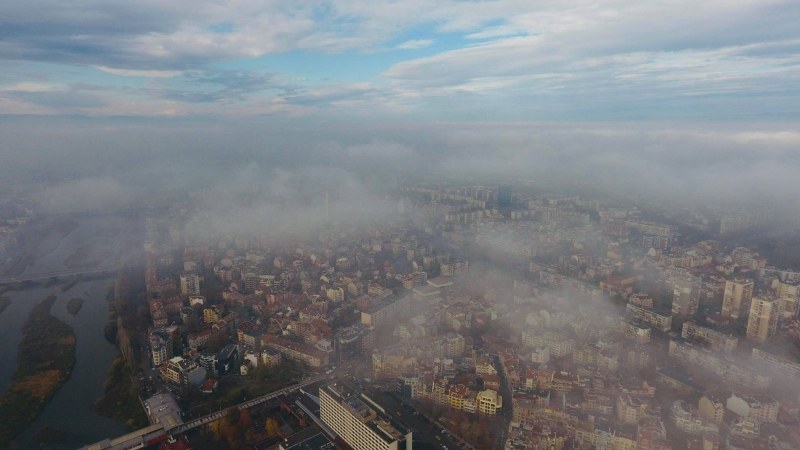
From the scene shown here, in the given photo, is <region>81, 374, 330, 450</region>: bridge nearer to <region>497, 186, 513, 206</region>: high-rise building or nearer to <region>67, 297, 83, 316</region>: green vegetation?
<region>67, 297, 83, 316</region>: green vegetation

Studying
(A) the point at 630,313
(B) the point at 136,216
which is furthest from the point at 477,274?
(B) the point at 136,216

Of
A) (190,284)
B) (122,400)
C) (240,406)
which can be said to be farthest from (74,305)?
(240,406)

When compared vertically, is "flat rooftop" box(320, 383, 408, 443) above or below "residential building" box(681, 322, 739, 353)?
above

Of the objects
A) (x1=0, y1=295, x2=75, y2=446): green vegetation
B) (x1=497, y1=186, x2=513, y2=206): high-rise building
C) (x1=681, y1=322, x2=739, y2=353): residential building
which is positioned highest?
(x1=497, y1=186, x2=513, y2=206): high-rise building

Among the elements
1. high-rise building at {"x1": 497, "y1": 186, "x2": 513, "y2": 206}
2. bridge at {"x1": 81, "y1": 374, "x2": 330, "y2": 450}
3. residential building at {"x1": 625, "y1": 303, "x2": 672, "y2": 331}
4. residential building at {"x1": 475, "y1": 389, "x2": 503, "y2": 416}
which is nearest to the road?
bridge at {"x1": 81, "y1": 374, "x2": 330, "y2": 450}

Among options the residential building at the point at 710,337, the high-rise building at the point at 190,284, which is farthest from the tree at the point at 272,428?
the residential building at the point at 710,337

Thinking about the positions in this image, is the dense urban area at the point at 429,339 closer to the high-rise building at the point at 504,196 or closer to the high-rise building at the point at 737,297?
the high-rise building at the point at 737,297
